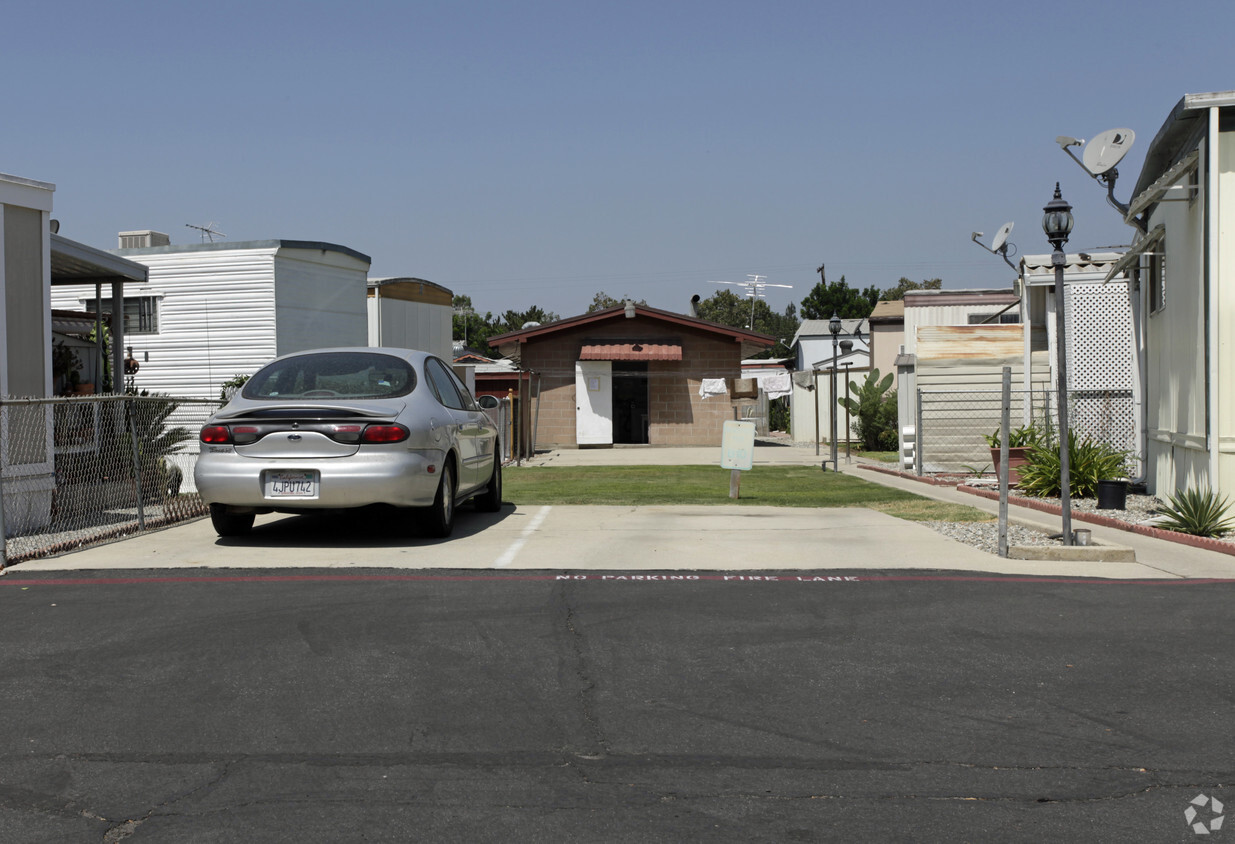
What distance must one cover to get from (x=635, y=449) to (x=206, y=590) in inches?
799

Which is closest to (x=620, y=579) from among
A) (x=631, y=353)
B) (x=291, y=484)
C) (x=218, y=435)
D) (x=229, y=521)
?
(x=291, y=484)

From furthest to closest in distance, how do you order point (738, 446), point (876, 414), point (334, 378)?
point (876, 414)
point (738, 446)
point (334, 378)

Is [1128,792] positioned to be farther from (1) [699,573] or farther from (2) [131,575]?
(2) [131,575]

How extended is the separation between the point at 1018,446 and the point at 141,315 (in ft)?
49.3

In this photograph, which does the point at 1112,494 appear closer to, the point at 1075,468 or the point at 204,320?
the point at 1075,468

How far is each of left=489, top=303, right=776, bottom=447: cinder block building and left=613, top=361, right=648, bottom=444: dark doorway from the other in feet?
0.25

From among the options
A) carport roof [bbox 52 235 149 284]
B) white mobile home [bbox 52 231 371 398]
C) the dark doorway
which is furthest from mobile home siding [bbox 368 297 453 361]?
→ carport roof [bbox 52 235 149 284]

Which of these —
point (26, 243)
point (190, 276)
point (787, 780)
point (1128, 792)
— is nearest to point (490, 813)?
point (787, 780)

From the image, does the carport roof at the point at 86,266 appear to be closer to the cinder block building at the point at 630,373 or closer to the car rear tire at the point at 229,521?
the car rear tire at the point at 229,521

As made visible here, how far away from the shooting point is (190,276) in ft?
65.2

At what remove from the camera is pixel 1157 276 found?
1373 cm

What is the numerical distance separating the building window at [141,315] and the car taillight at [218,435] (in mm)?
12506

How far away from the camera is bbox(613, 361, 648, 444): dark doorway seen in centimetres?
2841

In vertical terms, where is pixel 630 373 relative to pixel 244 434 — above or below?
above
